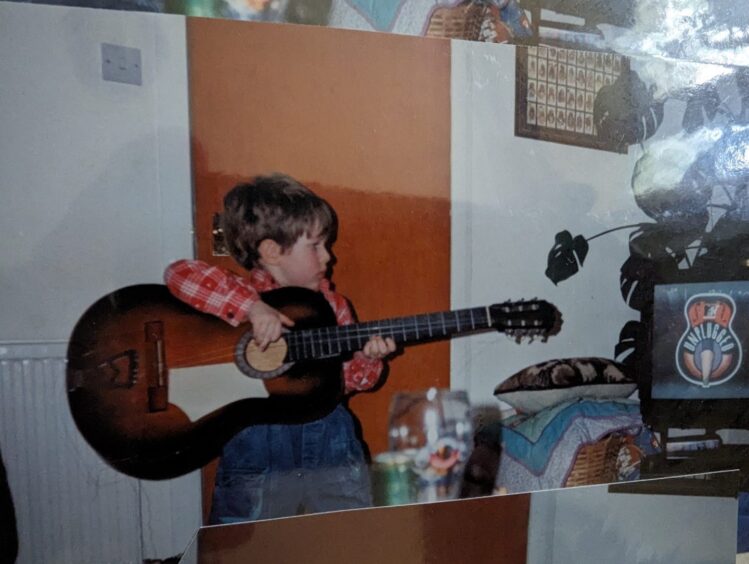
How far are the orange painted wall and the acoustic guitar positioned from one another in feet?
0.29

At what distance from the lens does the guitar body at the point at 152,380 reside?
1.15 metres

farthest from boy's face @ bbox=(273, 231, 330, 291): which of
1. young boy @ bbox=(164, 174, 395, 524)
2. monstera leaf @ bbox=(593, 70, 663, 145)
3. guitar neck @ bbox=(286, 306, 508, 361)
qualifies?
monstera leaf @ bbox=(593, 70, 663, 145)

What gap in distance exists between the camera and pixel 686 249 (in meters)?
1.49

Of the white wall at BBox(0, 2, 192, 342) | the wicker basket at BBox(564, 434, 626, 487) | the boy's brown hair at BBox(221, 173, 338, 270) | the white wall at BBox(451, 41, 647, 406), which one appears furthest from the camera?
the wicker basket at BBox(564, 434, 626, 487)

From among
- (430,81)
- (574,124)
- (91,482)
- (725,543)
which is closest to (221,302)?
(91,482)

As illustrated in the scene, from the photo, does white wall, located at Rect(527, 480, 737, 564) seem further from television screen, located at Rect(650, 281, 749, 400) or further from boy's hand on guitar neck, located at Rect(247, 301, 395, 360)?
boy's hand on guitar neck, located at Rect(247, 301, 395, 360)

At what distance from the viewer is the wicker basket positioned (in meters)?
1.44

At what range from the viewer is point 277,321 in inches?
48.1

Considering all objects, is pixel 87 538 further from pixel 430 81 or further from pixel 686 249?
pixel 686 249

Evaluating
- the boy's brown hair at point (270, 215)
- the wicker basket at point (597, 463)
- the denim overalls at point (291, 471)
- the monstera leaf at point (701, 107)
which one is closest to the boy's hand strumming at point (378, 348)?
the denim overalls at point (291, 471)

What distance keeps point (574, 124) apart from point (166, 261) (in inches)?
38.6

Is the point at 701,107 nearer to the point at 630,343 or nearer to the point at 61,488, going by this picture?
the point at 630,343

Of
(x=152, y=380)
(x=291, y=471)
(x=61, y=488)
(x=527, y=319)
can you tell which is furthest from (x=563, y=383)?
(x=61, y=488)

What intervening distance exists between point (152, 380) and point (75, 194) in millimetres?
393
